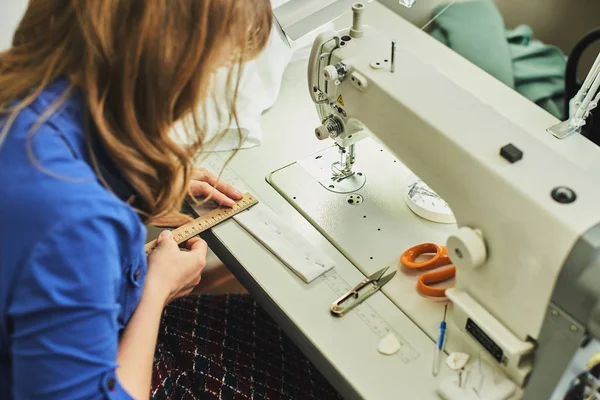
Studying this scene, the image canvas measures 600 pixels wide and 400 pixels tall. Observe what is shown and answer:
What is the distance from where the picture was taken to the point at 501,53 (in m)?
1.74

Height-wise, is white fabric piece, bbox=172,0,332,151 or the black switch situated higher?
the black switch

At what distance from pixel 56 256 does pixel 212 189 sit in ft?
1.87

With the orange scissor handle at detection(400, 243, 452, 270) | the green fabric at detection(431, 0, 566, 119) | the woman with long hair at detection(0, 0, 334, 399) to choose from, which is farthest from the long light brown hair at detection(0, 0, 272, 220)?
the green fabric at detection(431, 0, 566, 119)

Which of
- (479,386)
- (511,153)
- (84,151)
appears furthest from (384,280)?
(84,151)

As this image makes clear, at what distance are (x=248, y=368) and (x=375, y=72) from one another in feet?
2.04

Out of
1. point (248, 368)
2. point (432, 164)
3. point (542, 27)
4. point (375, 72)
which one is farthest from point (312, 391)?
point (542, 27)

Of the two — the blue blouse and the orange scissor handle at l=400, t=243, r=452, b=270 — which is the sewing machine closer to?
the orange scissor handle at l=400, t=243, r=452, b=270

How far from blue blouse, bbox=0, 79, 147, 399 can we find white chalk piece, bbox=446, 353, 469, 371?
0.55 meters

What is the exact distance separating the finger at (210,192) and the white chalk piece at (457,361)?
548 millimetres

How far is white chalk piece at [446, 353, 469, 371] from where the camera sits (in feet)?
3.16

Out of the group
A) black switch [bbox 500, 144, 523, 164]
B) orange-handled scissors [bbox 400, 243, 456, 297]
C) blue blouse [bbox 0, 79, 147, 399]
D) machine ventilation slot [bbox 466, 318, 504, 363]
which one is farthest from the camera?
orange-handled scissors [bbox 400, 243, 456, 297]

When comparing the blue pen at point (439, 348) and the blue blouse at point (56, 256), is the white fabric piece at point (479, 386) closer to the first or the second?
the blue pen at point (439, 348)

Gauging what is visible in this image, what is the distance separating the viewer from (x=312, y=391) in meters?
1.16

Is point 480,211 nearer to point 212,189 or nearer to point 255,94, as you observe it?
point 212,189
